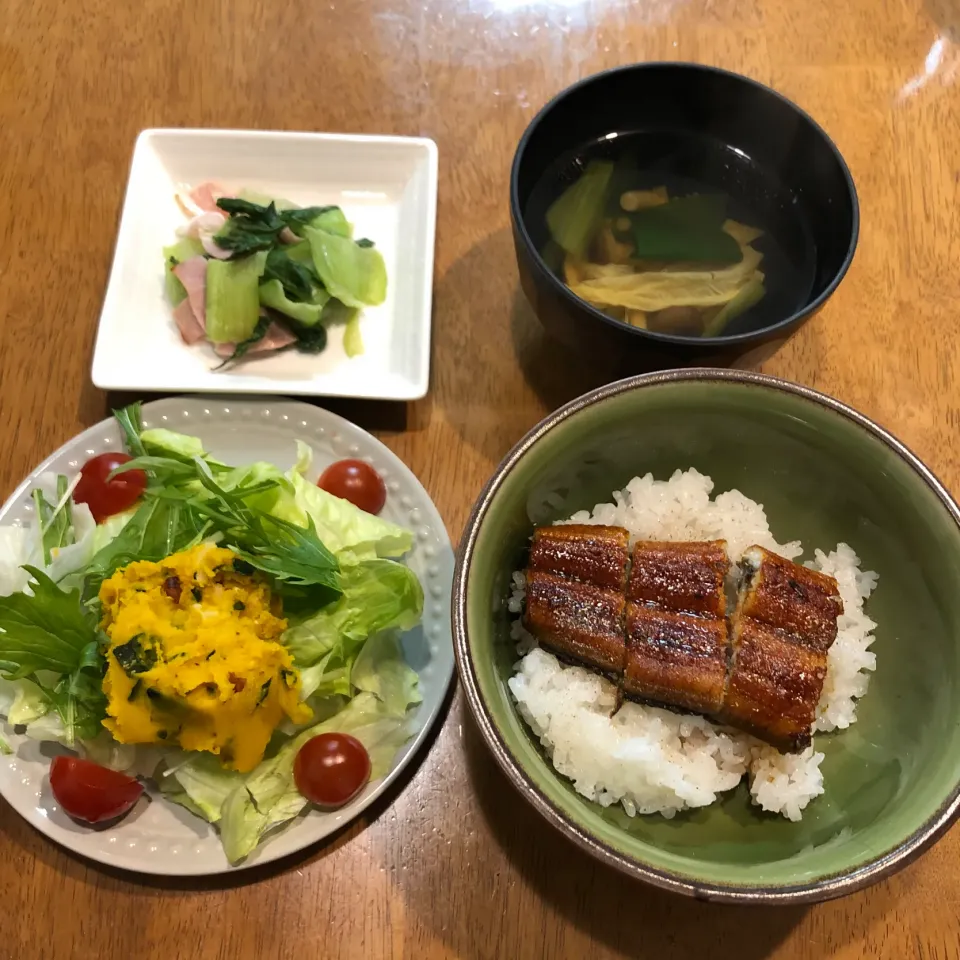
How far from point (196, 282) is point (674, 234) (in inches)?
37.5

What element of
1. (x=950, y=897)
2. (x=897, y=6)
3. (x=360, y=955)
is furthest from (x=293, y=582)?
(x=897, y=6)

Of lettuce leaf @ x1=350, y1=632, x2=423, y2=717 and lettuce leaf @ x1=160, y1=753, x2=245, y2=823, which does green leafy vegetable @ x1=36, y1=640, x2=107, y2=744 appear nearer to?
lettuce leaf @ x1=160, y1=753, x2=245, y2=823

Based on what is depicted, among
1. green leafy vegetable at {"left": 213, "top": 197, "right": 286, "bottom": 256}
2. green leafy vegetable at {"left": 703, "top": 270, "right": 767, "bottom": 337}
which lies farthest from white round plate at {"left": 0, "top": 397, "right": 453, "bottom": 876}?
green leafy vegetable at {"left": 703, "top": 270, "right": 767, "bottom": 337}

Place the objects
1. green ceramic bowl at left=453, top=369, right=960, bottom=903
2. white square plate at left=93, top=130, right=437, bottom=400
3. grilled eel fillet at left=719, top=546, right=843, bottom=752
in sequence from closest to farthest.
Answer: green ceramic bowl at left=453, top=369, right=960, bottom=903 → grilled eel fillet at left=719, top=546, right=843, bottom=752 → white square plate at left=93, top=130, right=437, bottom=400

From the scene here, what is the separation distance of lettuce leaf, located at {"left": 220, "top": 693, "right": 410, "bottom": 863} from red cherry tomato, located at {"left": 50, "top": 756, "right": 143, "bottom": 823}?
0.52 feet

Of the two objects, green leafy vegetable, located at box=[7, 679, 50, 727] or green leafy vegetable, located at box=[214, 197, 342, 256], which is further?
green leafy vegetable, located at box=[214, 197, 342, 256]

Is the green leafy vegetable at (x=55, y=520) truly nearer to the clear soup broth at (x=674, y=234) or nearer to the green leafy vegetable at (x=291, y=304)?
the green leafy vegetable at (x=291, y=304)

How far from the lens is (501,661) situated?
3.90 ft

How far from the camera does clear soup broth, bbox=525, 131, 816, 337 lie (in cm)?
146

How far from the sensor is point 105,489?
1476mm

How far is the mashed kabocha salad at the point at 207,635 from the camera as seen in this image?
4.01 feet

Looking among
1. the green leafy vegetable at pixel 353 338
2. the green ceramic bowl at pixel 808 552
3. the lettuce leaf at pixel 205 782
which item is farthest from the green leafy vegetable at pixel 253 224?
the lettuce leaf at pixel 205 782

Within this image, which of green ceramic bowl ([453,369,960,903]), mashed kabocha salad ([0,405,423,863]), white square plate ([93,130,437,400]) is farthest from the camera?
white square plate ([93,130,437,400])

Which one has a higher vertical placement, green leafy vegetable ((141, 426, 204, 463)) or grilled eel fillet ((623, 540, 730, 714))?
grilled eel fillet ((623, 540, 730, 714))
